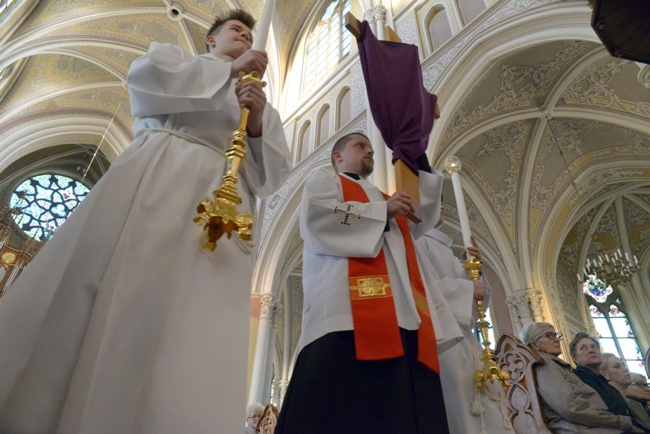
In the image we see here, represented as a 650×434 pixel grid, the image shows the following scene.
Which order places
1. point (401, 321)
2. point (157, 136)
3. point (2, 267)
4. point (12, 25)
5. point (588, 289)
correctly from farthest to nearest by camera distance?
1. point (588, 289)
2. point (2, 267)
3. point (12, 25)
4. point (401, 321)
5. point (157, 136)

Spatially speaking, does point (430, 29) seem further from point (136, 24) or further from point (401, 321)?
point (136, 24)

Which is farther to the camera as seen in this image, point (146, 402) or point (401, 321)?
point (401, 321)

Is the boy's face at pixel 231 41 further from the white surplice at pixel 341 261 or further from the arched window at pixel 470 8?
the arched window at pixel 470 8

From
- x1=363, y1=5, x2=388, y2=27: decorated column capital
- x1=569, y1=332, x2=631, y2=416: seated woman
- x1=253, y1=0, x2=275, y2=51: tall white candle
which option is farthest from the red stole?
x1=363, y1=5, x2=388, y2=27: decorated column capital

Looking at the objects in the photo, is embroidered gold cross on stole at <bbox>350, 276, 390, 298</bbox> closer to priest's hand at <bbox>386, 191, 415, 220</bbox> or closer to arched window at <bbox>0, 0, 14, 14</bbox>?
priest's hand at <bbox>386, 191, 415, 220</bbox>

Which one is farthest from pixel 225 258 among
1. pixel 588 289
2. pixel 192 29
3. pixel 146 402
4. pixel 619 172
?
pixel 588 289

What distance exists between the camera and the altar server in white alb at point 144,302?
81 centimetres

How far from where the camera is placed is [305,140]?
870 cm

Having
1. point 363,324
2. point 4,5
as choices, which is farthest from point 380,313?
point 4,5

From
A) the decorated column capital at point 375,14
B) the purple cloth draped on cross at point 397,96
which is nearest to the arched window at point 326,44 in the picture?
the decorated column capital at point 375,14

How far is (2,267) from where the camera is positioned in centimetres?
1081

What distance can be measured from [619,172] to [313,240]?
29.1 ft

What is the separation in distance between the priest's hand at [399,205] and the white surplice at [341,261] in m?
0.03

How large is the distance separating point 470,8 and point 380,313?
6.02 meters
